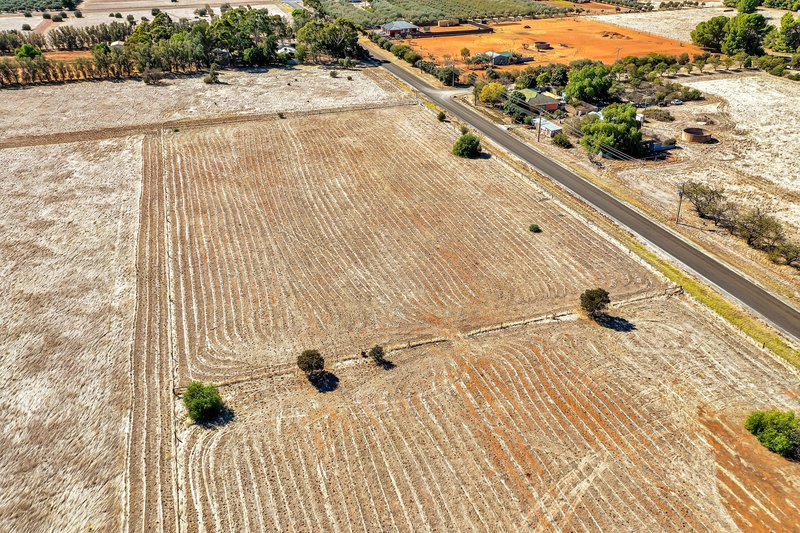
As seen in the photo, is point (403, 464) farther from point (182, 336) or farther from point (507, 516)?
point (182, 336)

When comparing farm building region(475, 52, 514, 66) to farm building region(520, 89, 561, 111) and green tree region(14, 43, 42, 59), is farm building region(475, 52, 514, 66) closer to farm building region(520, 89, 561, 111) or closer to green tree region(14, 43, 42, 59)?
farm building region(520, 89, 561, 111)

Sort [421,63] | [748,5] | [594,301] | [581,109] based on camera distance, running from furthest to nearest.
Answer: [748,5] < [421,63] < [581,109] < [594,301]

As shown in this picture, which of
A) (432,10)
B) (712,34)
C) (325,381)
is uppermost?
(432,10)

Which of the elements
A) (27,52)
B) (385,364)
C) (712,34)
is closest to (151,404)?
(385,364)

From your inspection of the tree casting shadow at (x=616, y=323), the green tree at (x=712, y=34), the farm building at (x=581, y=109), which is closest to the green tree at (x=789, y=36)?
the green tree at (x=712, y=34)

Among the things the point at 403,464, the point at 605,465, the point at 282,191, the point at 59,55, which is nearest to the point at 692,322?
the point at 605,465

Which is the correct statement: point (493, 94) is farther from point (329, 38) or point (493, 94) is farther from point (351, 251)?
point (351, 251)
